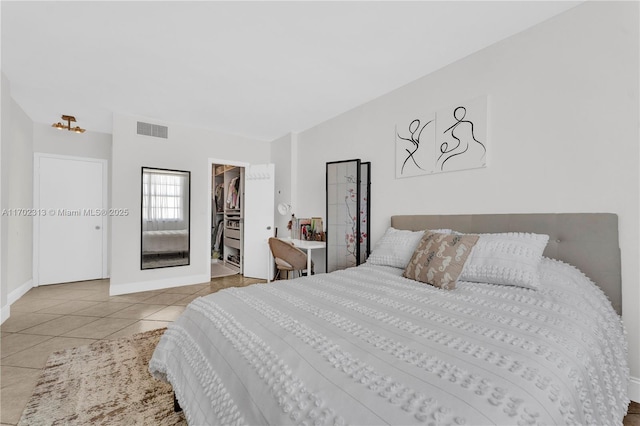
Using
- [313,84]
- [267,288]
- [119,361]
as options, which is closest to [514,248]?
[267,288]

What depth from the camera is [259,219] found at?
16.2ft

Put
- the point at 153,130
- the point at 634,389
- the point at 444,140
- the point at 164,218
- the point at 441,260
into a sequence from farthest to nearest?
the point at 164,218 → the point at 153,130 → the point at 444,140 → the point at 441,260 → the point at 634,389

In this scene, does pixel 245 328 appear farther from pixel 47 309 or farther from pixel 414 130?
pixel 47 309

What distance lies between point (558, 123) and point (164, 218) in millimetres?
4819

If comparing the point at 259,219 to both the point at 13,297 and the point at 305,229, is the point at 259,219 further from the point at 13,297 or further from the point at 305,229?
the point at 13,297

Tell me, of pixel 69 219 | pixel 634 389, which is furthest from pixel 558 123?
pixel 69 219

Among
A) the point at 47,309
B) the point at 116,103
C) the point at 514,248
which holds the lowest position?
the point at 47,309

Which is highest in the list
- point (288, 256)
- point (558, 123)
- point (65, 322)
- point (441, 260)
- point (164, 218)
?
point (558, 123)

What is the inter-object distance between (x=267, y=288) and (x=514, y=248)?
164cm

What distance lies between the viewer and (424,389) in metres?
0.72

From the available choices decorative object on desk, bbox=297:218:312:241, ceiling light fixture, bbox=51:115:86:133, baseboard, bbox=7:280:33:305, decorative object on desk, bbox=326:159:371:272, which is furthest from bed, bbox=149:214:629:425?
ceiling light fixture, bbox=51:115:86:133

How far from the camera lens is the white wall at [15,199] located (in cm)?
299

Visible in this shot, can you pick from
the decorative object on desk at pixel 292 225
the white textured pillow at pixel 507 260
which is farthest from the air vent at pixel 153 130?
the white textured pillow at pixel 507 260

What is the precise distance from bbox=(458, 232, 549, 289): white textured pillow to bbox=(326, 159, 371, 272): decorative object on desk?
1600 mm
